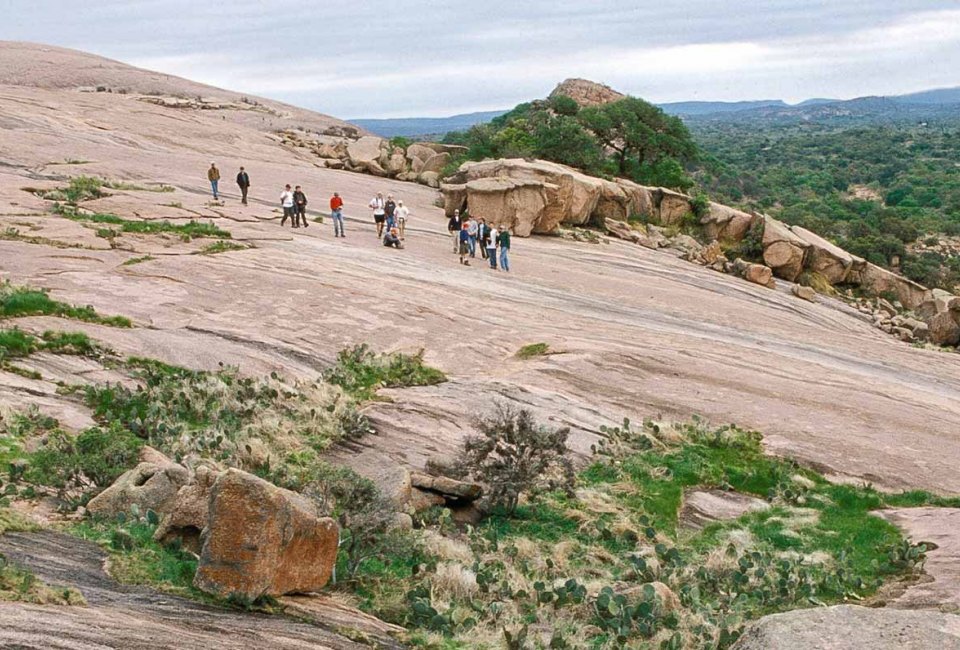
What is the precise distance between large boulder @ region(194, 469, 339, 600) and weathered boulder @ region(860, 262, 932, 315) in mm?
36079

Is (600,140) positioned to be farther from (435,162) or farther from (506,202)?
(506,202)

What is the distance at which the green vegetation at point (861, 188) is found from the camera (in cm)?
5734

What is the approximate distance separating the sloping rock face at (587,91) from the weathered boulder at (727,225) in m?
22.7

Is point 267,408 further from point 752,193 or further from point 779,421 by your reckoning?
point 752,193

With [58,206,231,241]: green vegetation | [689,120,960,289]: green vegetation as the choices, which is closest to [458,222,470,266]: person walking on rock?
[58,206,231,241]: green vegetation

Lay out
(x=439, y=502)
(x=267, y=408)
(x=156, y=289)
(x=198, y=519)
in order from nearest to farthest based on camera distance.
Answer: (x=198, y=519)
(x=439, y=502)
(x=267, y=408)
(x=156, y=289)

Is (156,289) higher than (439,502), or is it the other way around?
(156,289)

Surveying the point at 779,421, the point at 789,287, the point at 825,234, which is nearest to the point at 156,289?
the point at 779,421

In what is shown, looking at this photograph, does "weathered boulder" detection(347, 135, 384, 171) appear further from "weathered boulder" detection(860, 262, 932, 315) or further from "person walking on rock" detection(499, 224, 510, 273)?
"weathered boulder" detection(860, 262, 932, 315)

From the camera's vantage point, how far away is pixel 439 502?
12570 millimetres

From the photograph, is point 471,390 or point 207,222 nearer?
point 471,390

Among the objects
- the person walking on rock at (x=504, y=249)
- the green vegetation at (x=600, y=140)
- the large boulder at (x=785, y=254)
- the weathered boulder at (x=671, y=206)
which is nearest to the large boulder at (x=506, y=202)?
the person walking on rock at (x=504, y=249)

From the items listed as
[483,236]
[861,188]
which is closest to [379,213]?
[483,236]

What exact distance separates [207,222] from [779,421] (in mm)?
16231
